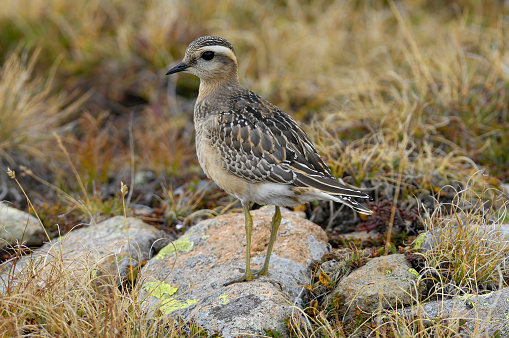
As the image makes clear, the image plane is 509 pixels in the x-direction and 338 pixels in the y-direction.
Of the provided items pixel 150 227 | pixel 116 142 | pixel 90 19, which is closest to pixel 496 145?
pixel 150 227

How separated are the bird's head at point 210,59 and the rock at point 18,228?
7.35 feet

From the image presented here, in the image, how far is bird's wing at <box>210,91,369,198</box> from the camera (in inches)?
203

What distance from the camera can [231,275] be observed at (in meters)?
5.39

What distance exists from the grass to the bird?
2.24 feet

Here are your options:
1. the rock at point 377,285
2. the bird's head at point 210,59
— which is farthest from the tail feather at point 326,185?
the bird's head at point 210,59

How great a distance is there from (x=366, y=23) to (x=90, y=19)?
5259 millimetres

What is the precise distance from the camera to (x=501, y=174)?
23.2 feet

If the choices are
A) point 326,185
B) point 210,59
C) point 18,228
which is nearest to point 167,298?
point 326,185

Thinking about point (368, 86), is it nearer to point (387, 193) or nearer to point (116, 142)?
point (387, 193)

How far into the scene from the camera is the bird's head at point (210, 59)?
599cm

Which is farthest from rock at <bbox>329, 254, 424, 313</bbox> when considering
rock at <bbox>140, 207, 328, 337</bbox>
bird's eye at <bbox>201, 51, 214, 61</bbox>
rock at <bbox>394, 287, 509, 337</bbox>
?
bird's eye at <bbox>201, 51, 214, 61</bbox>

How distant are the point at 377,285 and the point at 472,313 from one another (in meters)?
0.76

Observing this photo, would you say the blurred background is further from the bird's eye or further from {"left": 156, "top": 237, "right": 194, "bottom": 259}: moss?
the bird's eye

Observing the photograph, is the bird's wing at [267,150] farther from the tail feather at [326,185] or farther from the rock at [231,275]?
the rock at [231,275]
